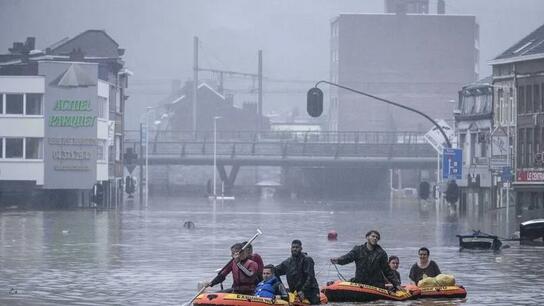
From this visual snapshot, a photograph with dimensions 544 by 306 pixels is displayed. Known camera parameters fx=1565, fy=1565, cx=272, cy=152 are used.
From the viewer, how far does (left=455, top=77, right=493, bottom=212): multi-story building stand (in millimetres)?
106125

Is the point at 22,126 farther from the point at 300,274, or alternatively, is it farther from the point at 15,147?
the point at 300,274

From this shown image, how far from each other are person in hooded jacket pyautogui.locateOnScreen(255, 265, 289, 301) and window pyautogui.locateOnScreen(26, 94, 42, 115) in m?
82.5

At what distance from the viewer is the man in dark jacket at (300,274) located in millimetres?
31094

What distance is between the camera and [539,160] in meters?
89.7

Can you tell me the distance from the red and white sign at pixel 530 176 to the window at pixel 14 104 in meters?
37.8

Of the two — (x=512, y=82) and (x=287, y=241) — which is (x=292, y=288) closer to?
(x=287, y=241)

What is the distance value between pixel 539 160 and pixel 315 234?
26.2 metres

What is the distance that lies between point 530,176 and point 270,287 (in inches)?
2408

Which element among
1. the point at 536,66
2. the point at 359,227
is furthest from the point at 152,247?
the point at 536,66

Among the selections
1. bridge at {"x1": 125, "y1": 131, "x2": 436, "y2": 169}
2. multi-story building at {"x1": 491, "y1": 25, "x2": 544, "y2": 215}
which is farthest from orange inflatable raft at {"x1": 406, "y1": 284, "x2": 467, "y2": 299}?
bridge at {"x1": 125, "y1": 131, "x2": 436, "y2": 169}

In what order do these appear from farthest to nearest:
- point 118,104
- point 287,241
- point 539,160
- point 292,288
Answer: point 118,104 < point 539,160 < point 287,241 < point 292,288

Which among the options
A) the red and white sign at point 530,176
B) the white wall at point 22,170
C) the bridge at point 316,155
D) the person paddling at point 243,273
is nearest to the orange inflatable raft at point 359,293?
the person paddling at point 243,273

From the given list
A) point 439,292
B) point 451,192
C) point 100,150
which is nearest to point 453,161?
point 451,192

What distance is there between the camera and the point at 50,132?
111m
